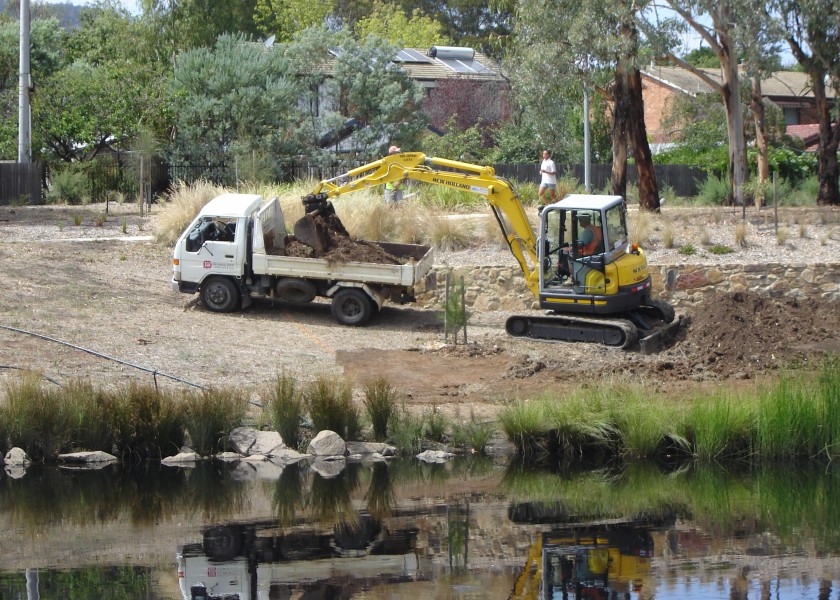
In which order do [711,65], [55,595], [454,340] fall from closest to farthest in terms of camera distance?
1. [55,595]
2. [454,340]
3. [711,65]

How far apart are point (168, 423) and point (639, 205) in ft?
63.8

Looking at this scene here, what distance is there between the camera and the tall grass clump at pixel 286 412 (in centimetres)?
1467

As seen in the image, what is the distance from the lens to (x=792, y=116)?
6606 cm

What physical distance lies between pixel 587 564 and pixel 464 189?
39.8ft

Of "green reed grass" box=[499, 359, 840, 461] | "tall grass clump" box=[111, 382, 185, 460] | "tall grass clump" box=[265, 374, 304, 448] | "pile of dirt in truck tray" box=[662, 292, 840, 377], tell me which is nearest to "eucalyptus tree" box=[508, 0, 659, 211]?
"pile of dirt in truck tray" box=[662, 292, 840, 377]

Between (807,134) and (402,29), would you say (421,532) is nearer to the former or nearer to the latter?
(807,134)

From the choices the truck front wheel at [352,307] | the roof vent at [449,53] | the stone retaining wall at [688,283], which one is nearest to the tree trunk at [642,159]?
the stone retaining wall at [688,283]

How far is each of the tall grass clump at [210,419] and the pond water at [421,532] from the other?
1.26 ft

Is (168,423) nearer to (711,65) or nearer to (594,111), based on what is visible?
(594,111)

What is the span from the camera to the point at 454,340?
20422 millimetres

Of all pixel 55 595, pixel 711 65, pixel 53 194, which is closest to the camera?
pixel 55 595

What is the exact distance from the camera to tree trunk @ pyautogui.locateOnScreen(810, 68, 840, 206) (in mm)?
33250

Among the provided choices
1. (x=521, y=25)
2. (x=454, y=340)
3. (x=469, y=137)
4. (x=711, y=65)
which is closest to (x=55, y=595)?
(x=454, y=340)

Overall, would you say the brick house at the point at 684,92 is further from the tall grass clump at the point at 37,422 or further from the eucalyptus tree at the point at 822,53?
the tall grass clump at the point at 37,422
